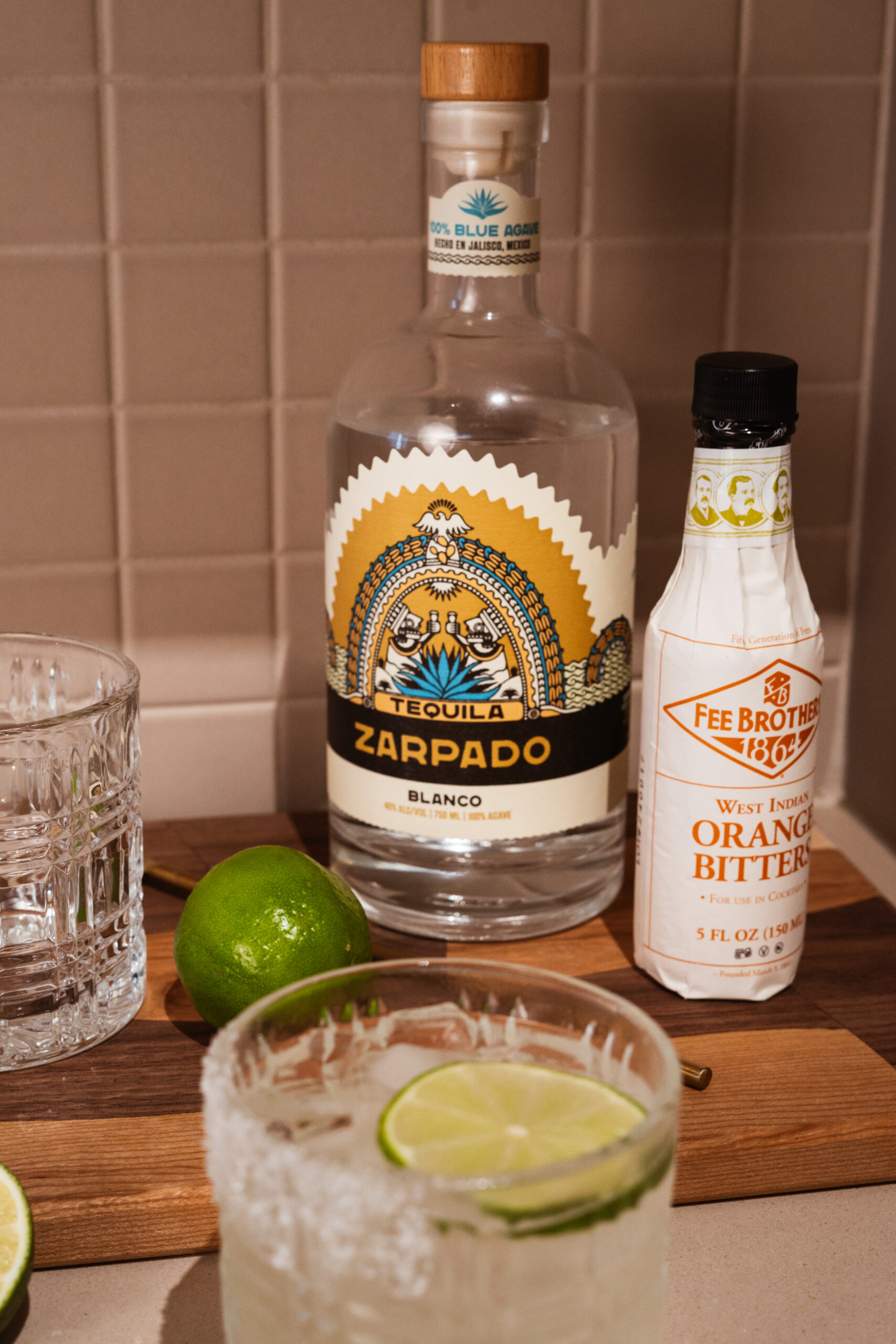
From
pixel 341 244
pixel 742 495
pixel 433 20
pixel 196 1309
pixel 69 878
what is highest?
pixel 433 20

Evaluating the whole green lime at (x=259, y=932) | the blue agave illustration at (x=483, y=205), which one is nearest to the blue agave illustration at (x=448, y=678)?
the whole green lime at (x=259, y=932)

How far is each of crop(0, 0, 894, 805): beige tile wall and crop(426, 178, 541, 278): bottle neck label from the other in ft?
0.52

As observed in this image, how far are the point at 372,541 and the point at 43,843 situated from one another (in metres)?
0.22

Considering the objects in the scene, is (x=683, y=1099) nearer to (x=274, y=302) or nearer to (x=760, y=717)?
(x=760, y=717)

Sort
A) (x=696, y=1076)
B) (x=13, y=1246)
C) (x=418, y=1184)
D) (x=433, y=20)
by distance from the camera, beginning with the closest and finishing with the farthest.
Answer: (x=418, y=1184)
(x=13, y=1246)
(x=696, y=1076)
(x=433, y=20)

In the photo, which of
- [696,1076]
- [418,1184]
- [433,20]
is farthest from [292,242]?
[418,1184]

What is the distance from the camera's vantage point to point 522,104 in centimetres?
67

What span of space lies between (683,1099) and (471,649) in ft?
0.77

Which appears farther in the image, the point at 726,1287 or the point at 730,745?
the point at 730,745

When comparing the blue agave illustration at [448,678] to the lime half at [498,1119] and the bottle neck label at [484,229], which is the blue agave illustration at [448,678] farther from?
the lime half at [498,1119]

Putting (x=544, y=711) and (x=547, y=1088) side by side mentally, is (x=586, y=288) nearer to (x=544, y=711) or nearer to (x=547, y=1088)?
(x=544, y=711)

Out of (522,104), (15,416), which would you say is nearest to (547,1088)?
(522,104)

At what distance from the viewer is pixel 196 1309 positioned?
548 mm

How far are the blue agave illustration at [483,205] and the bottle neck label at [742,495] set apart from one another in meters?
0.15
